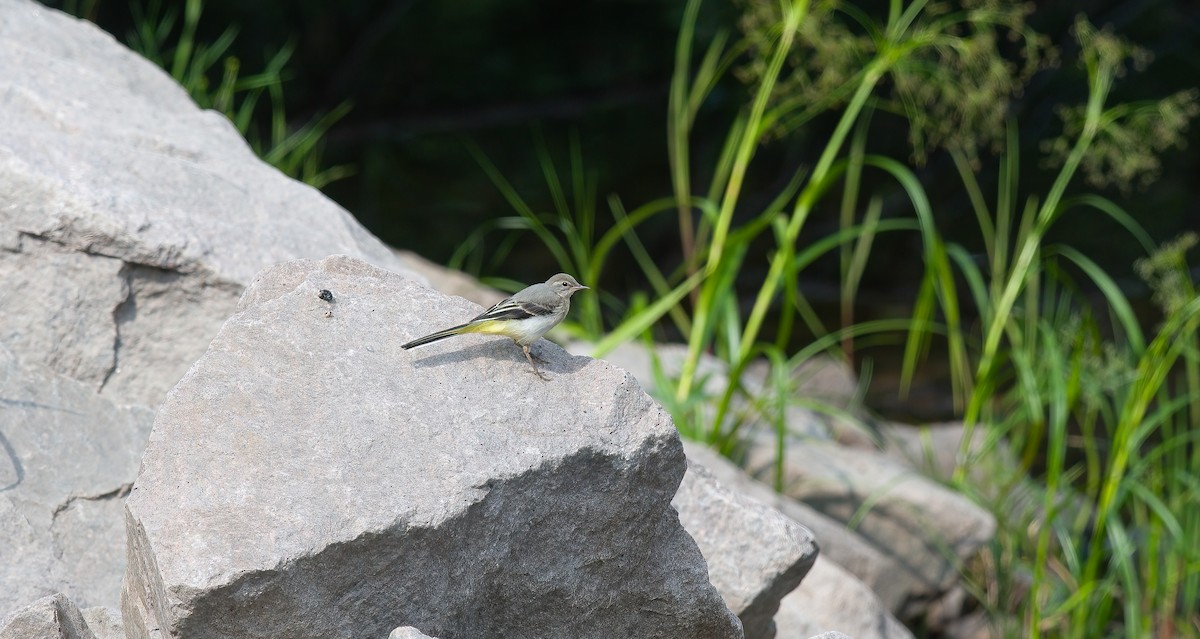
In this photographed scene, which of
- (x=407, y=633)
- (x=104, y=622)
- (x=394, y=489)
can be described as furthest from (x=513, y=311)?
(x=104, y=622)

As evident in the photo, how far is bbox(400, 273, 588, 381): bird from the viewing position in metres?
2.13

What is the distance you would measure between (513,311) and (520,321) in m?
0.02

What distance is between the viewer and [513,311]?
2.15 m

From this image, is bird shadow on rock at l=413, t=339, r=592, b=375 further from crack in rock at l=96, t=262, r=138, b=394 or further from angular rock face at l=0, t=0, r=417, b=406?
→ crack in rock at l=96, t=262, r=138, b=394

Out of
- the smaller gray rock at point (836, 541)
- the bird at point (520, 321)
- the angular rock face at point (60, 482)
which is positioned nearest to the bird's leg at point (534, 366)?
the bird at point (520, 321)

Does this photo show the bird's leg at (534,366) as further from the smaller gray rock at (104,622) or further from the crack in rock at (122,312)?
the crack in rock at (122,312)

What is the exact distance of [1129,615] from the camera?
374 centimetres

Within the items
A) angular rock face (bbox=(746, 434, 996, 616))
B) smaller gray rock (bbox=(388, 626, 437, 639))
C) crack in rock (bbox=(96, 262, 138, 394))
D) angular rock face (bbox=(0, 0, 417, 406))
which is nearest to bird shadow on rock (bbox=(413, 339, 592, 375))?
smaller gray rock (bbox=(388, 626, 437, 639))

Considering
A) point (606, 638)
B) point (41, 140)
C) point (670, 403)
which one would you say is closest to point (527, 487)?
point (606, 638)

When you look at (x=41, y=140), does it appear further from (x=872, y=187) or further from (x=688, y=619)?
(x=872, y=187)

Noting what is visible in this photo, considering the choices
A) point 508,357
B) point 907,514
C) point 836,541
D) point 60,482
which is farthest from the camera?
point 907,514

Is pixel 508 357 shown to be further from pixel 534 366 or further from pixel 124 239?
pixel 124 239

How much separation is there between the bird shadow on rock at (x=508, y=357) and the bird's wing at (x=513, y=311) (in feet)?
0.24

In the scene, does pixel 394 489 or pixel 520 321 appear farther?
pixel 520 321
